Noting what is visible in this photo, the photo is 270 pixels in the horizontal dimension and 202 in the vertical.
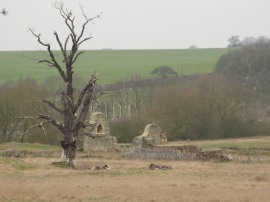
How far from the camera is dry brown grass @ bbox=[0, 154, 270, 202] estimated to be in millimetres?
15078

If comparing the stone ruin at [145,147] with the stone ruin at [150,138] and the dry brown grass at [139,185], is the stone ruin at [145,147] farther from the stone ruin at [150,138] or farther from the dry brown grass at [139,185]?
the dry brown grass at [139,185]

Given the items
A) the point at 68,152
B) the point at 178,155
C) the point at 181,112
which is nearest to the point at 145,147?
the point at 178,155

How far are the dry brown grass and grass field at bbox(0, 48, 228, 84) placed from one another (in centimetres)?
6009

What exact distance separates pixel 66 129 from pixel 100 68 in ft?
243

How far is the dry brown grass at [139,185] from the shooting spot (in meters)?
15.1

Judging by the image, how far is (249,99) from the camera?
6166 centimetres

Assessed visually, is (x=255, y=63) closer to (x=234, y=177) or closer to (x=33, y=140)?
(x=33, y=140)

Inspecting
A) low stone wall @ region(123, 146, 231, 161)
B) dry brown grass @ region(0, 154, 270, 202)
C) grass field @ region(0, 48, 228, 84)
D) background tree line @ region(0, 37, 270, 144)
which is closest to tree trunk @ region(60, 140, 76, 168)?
dry brown grass @ region(0, 154, 270, 202)

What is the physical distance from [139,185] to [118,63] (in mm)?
93849

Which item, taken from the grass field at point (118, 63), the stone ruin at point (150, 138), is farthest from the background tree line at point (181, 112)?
the grass field at point (118, 63)

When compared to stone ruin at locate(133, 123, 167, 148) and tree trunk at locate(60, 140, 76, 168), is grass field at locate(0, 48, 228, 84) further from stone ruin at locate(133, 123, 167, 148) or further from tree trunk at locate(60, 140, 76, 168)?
tree trunk at locate(60, 140, 76, 168)

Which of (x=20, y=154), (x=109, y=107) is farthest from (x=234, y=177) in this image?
(x=109, y=107)

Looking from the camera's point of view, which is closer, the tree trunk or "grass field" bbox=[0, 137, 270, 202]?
"grass field" bbox=[0, 137, 270, 202]

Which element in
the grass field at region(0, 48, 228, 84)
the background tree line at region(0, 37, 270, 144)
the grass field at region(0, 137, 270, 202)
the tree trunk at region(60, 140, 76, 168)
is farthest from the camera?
the grass field at region(0, 48, 228, 84)
